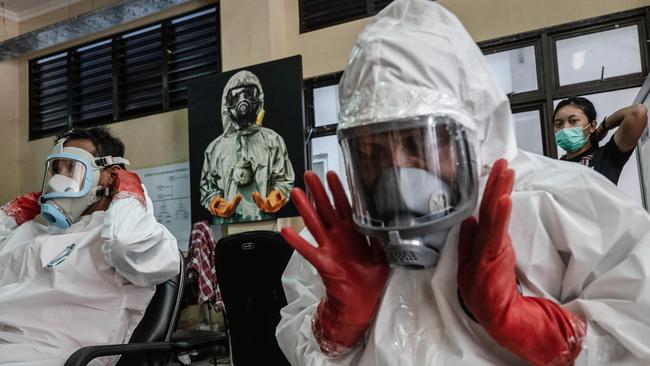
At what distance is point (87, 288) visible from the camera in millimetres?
1650

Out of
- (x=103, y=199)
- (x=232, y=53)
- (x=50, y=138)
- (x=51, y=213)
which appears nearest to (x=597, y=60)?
(x=232, y=53)

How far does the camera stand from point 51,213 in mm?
1745

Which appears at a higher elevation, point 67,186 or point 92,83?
point 92,83

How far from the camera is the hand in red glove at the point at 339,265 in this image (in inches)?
31.4

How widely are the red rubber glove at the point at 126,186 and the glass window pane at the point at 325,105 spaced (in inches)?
79.1

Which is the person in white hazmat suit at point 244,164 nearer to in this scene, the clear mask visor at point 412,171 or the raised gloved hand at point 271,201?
the raised gloved hand at point 271,201

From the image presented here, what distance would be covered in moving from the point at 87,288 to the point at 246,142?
2.02 metres

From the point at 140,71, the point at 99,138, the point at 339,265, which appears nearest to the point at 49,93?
the point at 140,71

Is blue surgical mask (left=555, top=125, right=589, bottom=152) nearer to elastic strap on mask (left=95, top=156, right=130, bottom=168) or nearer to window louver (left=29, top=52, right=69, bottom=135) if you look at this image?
elastic strap on mask (left=95, top=156, right=130, bottom=168)

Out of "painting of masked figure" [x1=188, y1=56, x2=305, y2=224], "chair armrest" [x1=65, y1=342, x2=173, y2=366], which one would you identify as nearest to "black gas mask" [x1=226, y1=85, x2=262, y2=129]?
"painting of masked figure" [x1=188, y1=56, x2=305, y2=224]

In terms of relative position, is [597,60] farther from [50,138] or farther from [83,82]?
[50,138]

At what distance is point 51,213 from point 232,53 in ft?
7.60

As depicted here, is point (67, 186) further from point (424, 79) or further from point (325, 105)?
point (325, 105)

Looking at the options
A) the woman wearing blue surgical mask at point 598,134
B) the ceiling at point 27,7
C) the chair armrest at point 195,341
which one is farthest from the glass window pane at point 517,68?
the ceiling at point 27,7
